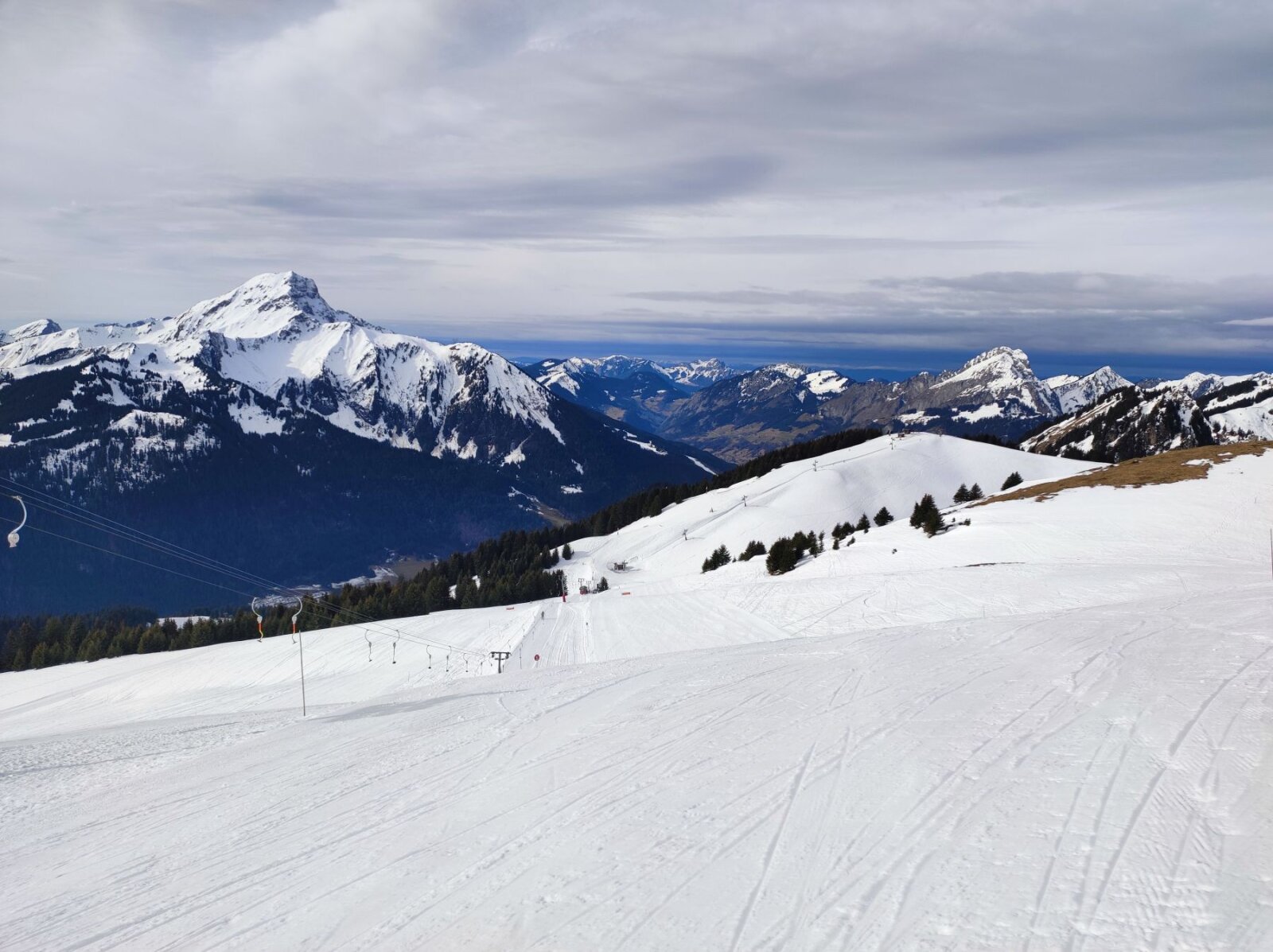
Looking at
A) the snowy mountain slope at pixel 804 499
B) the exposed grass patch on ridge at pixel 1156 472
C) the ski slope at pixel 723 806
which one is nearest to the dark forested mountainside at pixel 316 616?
the snowy mountain slope at pixel 804 499

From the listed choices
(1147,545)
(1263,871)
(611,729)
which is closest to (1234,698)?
(1263,871)

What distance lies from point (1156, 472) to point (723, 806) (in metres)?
62.8

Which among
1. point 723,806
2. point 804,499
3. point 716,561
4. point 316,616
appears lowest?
point 316,616

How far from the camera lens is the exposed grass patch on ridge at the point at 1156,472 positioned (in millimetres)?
52688

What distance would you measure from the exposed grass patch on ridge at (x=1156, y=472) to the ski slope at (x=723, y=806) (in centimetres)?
3730

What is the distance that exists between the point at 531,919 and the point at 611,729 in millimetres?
6052

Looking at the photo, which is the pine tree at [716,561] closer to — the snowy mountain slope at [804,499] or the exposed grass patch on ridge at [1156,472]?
the snowy mountain slope at [804,499]

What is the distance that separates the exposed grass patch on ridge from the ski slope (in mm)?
37303

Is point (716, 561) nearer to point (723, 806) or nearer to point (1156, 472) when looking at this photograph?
point (1156, 472)

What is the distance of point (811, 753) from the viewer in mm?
10352

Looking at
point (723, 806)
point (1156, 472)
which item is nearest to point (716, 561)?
point (1156, 472)

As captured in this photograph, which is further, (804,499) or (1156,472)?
(804,499)

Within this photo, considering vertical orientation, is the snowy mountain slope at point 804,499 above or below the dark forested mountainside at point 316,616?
above

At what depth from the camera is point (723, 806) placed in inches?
348
